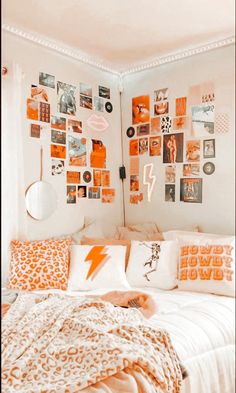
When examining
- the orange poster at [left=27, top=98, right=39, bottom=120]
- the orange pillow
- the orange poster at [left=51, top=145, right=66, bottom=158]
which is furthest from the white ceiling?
the orange pillow

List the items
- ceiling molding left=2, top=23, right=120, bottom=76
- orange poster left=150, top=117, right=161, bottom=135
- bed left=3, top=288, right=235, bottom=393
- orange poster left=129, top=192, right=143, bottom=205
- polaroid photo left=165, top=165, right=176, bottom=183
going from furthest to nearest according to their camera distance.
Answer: orange poster left=129, top=192, right=143, bottom=205 < orange poster left=150, top=117, right=161, bottom=135 < polaroid photo left=165, top=165, right=176, bottom=183 < ceiling molding left=2, top=23, right=120, bottom=76 < bed left=3, top=288, right=235, bottom=393

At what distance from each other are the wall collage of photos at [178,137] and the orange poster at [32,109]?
98 centimetres

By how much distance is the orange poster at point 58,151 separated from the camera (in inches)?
133

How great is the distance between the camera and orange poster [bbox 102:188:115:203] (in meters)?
3.82

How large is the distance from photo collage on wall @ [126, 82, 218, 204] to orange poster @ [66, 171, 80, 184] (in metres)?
0.57

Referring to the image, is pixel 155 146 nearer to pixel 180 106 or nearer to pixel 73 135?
pixel 180 106

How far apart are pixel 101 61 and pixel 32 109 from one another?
2.78 ft

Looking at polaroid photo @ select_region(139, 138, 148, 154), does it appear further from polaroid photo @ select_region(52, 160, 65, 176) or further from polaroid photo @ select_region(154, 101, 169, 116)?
polaroid photo @ select_region(52, 160, 65, 176)

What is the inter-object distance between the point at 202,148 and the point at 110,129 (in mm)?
875

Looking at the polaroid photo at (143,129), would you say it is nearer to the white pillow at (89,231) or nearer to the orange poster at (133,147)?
the orange poster at (133,147)

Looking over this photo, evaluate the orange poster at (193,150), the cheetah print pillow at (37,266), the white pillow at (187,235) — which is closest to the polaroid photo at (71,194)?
the cheetah print pillow at (37,266)

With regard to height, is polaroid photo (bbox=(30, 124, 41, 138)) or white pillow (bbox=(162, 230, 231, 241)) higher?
polaroid photo (bbox=(30, 124, 41, 138))

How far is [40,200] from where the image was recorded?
10.7 ft

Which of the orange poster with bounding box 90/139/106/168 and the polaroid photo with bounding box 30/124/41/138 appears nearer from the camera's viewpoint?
the polaroid photo with bounding box 30/124/41/138
